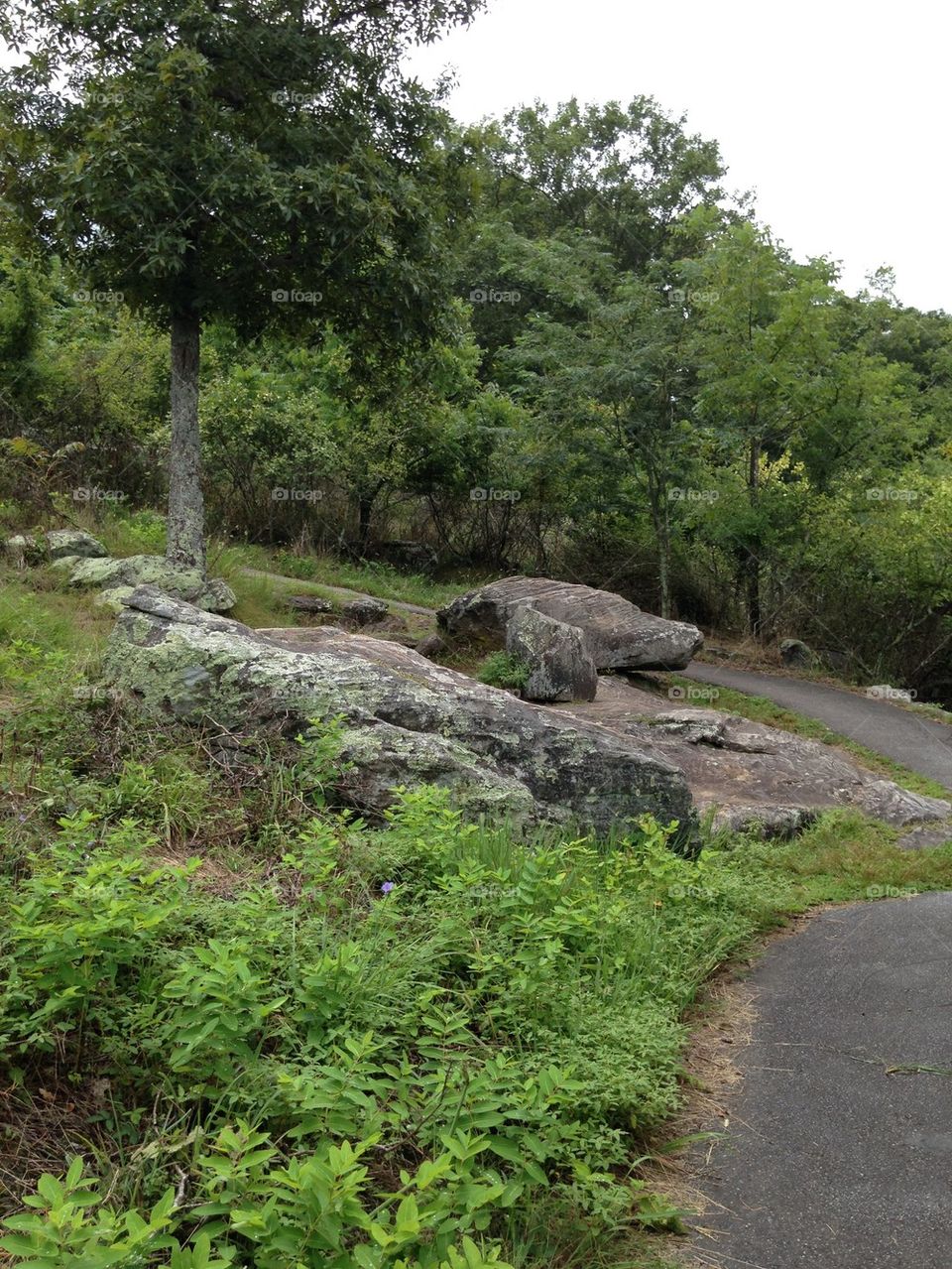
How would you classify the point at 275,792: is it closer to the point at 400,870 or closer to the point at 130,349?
the point at 400,870

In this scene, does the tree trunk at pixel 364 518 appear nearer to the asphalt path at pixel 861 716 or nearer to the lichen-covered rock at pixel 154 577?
the asphalt path at pixel 861 716

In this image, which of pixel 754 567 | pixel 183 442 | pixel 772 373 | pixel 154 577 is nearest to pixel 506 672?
pixel 154 577

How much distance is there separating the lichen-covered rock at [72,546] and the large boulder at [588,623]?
4487mm

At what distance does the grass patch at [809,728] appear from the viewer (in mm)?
11477

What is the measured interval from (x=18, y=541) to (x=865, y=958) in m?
10.00

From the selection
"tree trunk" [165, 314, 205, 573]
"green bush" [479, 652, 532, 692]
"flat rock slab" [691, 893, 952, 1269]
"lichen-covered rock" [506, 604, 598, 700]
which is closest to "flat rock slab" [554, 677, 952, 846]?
"lichen-covered rock" [506, 604, 598, 700]

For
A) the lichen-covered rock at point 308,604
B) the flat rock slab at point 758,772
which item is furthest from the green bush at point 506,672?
the lichen-covered rock at point 308,604

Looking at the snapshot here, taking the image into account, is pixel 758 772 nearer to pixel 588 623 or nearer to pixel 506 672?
pixel 506 672

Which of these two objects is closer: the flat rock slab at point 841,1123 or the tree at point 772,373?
the flat rock slab at point 841,1123

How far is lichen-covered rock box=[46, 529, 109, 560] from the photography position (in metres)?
11.5

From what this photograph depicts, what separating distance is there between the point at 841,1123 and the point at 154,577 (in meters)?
8.76

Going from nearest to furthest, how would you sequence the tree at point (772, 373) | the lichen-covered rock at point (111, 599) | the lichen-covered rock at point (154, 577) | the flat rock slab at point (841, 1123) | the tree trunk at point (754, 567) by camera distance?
1. the flat rock slab at point (841, 1123)
2. the lichen-covered rock at point (111, 599)
3. the lichen-covered rock at point (154, 577)
4. the tree at point (772, 373)
5. the tree trunk at point (754, 567)

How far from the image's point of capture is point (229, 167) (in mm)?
9555

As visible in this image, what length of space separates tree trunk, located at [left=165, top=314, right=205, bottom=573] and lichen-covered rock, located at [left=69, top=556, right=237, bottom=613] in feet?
1.40
